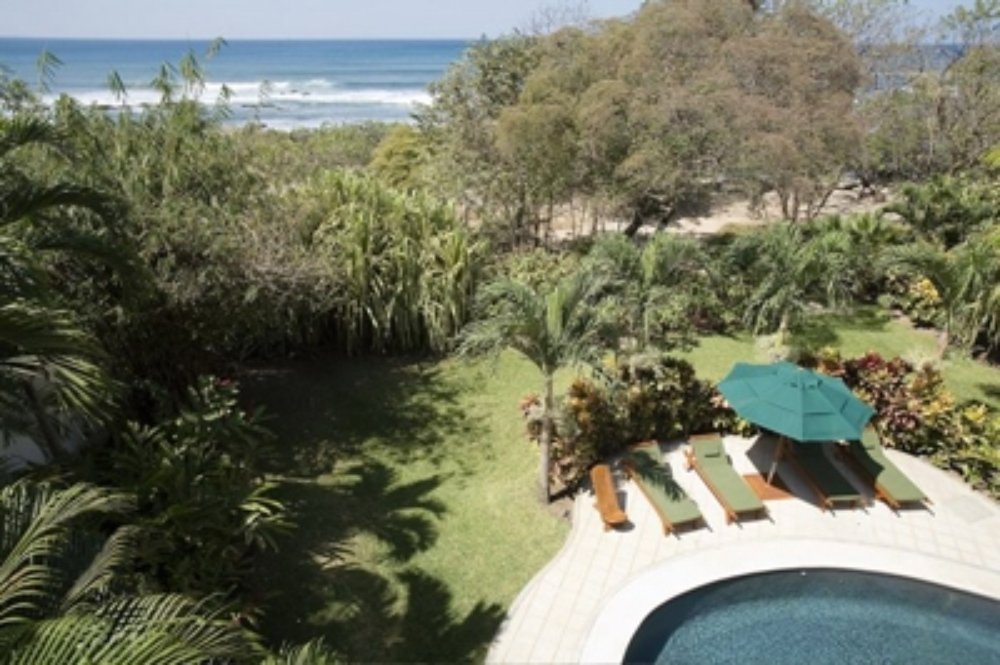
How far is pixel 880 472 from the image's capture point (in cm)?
921

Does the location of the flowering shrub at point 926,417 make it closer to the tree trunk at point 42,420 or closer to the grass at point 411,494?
the grass at point 411,494

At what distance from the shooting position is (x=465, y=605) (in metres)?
7.14

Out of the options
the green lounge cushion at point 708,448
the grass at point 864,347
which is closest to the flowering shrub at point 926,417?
the grass at point 864,347

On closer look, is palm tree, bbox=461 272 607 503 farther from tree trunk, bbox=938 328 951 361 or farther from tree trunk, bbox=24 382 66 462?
tree trunk, bbox=938 328 951 361

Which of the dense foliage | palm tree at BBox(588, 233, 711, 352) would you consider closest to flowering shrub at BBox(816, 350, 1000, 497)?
the dense foliage

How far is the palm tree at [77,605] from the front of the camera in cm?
276

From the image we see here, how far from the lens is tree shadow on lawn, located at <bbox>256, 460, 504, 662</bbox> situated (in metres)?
6.68

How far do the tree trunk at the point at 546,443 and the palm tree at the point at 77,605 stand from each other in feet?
16.5

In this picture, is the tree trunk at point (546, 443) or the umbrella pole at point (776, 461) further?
the umbrella pole at point (776, 461)

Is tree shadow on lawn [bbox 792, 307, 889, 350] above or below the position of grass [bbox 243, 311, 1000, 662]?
above

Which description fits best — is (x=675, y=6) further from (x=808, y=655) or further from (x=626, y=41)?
(x=808, y=655)

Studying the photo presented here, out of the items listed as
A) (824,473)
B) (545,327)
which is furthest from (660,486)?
(545,327)

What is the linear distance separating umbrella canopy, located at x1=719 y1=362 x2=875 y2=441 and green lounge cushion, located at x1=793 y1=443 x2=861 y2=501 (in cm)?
113

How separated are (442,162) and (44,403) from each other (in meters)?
12.2
